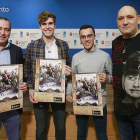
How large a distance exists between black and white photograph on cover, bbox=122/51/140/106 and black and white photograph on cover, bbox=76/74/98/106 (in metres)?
0.24

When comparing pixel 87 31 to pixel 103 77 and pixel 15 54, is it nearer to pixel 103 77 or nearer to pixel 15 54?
pixel 103 77

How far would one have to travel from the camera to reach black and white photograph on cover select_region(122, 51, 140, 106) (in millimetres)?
975

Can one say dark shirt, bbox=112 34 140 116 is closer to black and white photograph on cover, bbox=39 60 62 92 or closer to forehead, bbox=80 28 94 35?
forehead, bbox=80 28 94 35

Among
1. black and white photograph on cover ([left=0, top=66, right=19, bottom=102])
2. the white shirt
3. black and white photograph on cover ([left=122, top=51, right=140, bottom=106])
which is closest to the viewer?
black and white photograph on cover ([left=122, top=51, right=140, bottom=106])

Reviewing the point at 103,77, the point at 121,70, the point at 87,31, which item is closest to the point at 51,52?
the point at 87,31

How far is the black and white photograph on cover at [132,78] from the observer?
97cm

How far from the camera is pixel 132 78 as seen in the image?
3.23ft

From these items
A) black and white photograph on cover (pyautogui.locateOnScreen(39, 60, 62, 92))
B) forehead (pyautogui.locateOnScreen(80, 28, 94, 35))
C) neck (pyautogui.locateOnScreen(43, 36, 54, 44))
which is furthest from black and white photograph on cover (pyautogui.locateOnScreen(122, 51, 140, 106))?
neck (pyautogui.locateOnScreen(43, 36, 54, 44))

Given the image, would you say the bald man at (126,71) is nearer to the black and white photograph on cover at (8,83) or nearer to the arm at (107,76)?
the arm at (107,76)

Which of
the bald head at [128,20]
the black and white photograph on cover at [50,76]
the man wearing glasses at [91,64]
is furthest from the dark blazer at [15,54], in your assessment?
the bald head at [128,20]

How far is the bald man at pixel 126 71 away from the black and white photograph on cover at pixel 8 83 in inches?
31.5

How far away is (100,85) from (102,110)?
0.21 m

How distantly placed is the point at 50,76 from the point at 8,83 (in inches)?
13.3

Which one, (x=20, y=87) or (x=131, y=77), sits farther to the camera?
(x=20, y=87)
